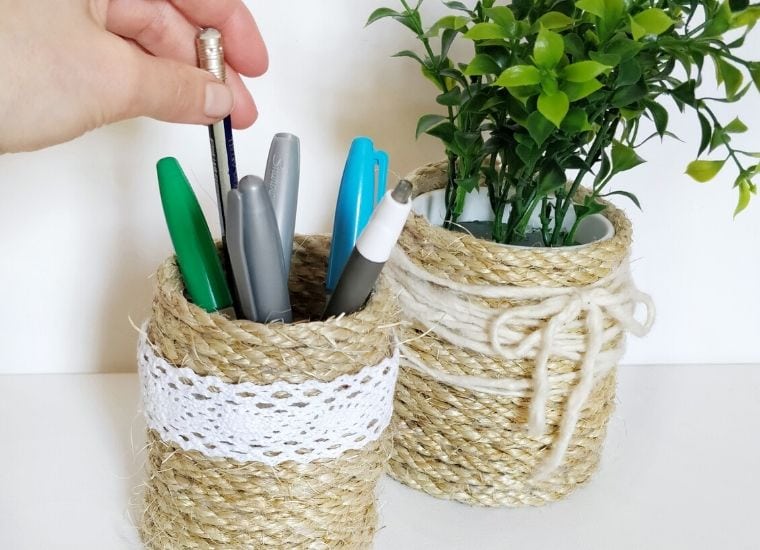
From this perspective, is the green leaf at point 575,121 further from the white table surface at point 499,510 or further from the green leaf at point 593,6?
the white table surface at point 499,510

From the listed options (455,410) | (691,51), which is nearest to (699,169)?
(691,51)

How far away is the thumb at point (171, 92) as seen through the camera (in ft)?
1.09

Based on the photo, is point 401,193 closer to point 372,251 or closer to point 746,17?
point 372,251

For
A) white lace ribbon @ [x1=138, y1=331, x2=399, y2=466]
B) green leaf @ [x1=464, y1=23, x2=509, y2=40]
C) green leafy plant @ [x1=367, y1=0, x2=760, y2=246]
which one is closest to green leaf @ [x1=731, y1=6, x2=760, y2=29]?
green leafy plant @ [x1=367, y1=0, x2=760, y2=246]

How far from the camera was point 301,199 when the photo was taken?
0.55m

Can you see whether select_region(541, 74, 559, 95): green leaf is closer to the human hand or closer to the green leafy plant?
the green leafy plant

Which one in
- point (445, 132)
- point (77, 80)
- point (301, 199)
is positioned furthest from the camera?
point (301, 199)

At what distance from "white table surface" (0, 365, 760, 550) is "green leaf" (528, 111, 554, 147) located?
0.21 meters

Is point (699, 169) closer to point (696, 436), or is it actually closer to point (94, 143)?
point (696, 436)

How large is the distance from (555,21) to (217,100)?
0.15 meters

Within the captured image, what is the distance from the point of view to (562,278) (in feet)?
1.31

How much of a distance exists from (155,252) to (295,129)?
13 cm

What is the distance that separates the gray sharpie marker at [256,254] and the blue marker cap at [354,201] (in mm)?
38

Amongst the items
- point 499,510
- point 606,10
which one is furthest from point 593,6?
point 499,510
